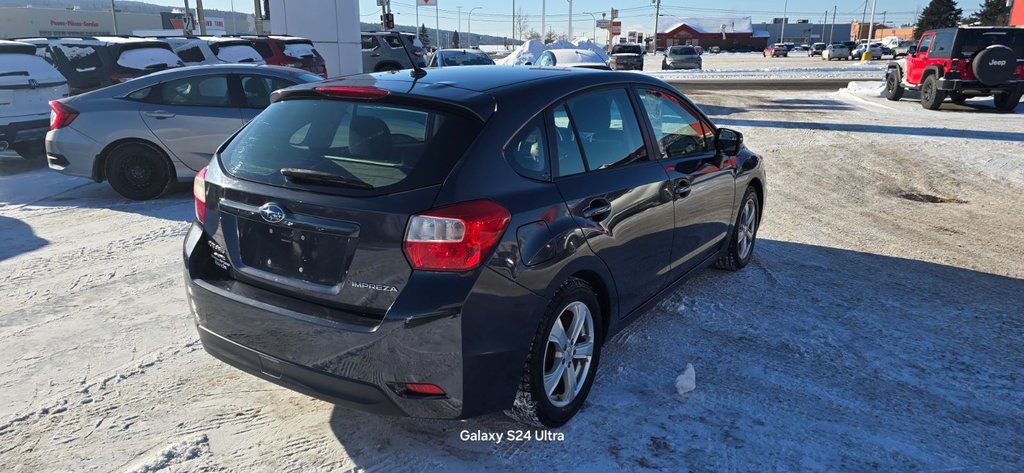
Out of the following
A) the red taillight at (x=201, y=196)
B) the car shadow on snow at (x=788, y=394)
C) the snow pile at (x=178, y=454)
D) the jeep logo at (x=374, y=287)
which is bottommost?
the car shadow on snow at (x=788, y=394)

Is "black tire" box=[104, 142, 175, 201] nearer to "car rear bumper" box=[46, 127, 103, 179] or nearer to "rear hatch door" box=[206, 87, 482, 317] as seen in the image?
"car rear bumper" box=[46, 127, 103, 179]

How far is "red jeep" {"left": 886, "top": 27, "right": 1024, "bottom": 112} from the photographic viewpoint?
15.9 meters

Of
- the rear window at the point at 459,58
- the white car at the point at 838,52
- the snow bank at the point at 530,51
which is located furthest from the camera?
the white car at the point at 838,52

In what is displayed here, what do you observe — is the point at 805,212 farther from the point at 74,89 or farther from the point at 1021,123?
the point at 74,89

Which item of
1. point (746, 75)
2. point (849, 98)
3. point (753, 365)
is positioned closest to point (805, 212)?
point (753, 365)

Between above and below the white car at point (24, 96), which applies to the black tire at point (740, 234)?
below

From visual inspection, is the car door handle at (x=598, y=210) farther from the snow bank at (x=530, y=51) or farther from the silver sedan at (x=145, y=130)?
the snow bank at (x=530, y=51)

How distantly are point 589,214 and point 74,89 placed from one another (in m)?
11.5

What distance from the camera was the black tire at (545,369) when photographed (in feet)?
9.96

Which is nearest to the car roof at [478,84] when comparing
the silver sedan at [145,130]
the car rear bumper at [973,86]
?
the silver sedan at [145,130]

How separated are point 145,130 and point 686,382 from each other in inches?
260

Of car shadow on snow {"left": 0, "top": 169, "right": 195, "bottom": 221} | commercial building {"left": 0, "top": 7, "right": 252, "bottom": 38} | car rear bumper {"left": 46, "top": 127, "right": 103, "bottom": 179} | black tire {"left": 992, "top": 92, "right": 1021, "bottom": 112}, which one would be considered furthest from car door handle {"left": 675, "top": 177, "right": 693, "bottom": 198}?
commercial building {"left": 0, "top": 7, "right": 252, "bottom": 38}

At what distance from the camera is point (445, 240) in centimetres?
269

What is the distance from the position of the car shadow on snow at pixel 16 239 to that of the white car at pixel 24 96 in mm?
3337
